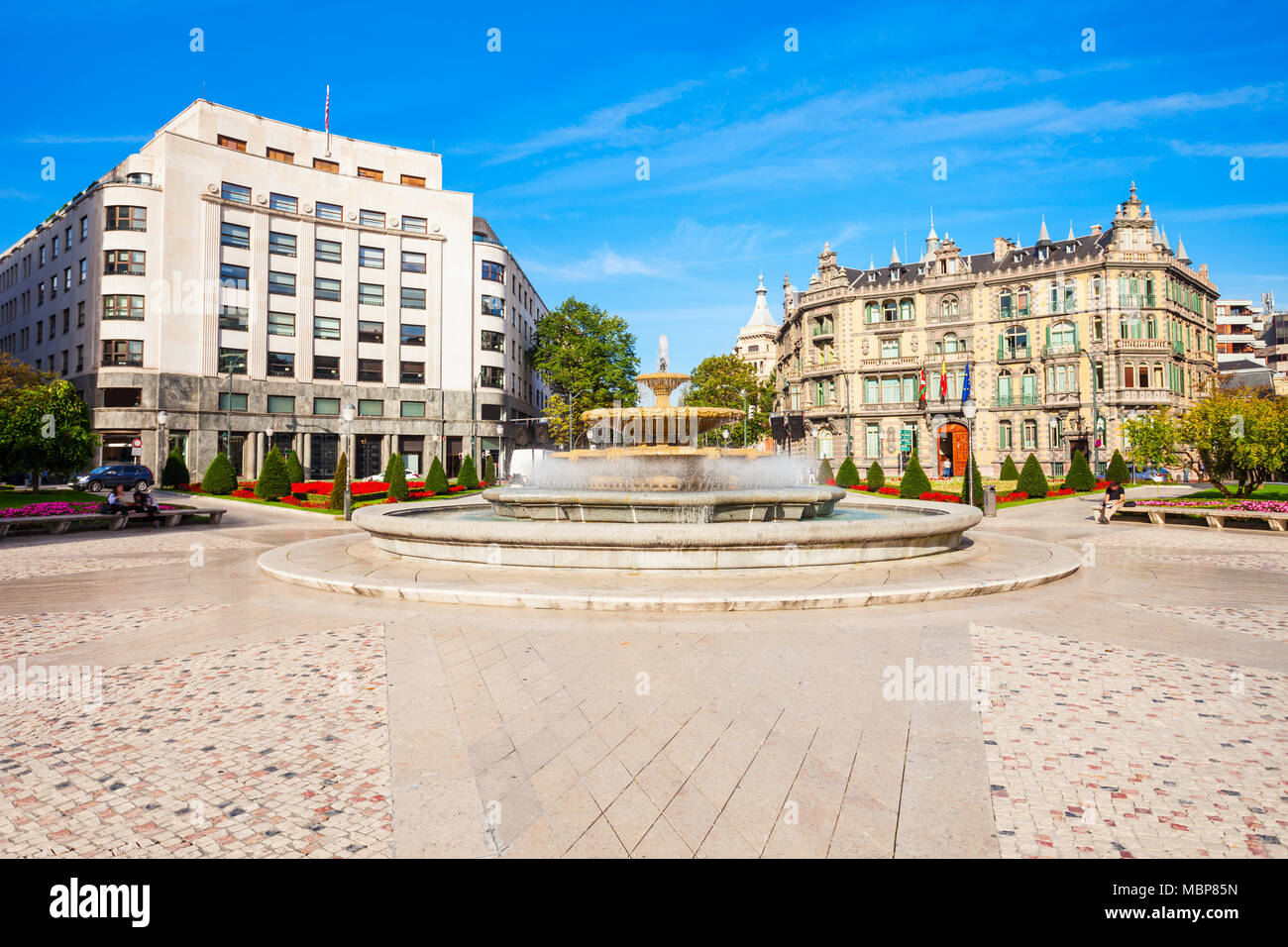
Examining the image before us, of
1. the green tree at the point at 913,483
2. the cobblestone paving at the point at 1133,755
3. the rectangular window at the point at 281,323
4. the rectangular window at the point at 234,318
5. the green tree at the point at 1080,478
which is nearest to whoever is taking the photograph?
the cobblestone paving at the point at 1133,755

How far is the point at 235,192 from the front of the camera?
47.7 metres

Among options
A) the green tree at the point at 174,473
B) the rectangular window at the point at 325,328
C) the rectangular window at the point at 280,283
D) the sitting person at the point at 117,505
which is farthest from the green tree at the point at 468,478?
the rectangular window at the point at 280,283

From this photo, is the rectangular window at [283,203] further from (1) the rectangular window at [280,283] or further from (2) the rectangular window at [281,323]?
(2) the rectangular window at [281,323]

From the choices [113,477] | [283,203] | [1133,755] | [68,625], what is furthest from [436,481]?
[1133,755]

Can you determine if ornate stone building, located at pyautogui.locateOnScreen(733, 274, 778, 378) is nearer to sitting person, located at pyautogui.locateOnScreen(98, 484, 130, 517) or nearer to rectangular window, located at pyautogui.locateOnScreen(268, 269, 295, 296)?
rectangular window, located at pyautogui.locateOnScreen(268, 269, 295, 296)

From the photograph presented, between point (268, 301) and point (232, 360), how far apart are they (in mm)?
5626

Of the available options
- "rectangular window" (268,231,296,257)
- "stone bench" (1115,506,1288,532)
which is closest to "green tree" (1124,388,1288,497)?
"stone bench" (1115,506,1288,532)

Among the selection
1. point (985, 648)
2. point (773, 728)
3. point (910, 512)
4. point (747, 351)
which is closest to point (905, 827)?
point (773, 728)

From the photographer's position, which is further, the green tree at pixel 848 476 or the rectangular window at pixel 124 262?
the rectangular window at pixel 124 262

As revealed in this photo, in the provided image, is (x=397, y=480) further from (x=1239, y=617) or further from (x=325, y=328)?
(x=1239, y=617)

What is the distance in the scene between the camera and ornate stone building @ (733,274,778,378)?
6314 inches

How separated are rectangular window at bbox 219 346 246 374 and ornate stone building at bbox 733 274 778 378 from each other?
403ft

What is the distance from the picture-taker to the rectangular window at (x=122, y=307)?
4303cm

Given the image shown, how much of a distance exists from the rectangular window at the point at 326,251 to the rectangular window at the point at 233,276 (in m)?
5.14
